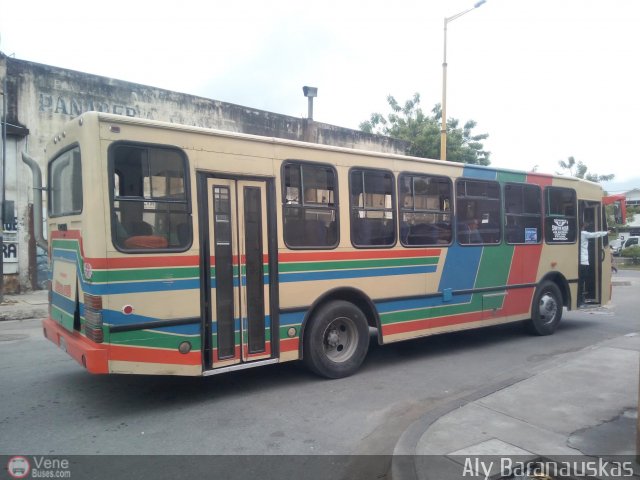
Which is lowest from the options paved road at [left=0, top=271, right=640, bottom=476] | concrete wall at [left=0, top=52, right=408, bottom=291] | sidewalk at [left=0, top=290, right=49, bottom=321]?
paved road at [left=0, top=271, right=640, bottom=476]

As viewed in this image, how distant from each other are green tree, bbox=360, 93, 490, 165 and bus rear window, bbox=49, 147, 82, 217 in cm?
1855

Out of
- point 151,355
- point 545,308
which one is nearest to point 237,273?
point 151,355

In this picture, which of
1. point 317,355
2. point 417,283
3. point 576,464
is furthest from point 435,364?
point 576,464

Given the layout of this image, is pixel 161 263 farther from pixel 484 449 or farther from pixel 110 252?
pixel 484 449

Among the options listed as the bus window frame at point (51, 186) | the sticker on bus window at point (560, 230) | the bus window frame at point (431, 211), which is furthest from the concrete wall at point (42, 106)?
the sticker on bus window at point (560, 230)

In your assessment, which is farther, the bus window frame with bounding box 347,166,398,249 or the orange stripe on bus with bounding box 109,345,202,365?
the bus window frame with bounding box 347,166,398,249

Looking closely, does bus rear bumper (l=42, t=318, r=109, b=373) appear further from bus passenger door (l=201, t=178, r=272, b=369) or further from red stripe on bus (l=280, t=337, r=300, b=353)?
red stripe on bus (l=280, t=337, r=300, b=353)

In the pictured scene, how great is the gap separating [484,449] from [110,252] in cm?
382

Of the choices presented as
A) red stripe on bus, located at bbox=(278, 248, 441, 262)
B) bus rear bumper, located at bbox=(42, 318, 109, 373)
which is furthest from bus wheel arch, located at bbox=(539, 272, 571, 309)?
bus rear bumper, located at bbox=(42, 318, 109, 373)

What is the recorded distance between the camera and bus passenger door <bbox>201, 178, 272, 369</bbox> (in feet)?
17.5

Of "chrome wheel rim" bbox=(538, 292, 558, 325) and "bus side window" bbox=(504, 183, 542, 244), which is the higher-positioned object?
"bus side window" bbox=(504, 183, 542, 244)

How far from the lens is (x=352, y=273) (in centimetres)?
643

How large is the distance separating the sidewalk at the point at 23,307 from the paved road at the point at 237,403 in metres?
2.98

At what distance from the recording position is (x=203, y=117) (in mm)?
15914
